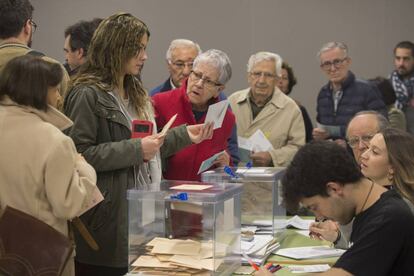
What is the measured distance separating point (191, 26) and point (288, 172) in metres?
4.78

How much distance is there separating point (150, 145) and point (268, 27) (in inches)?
166

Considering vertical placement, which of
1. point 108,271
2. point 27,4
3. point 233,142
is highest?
point 27,4

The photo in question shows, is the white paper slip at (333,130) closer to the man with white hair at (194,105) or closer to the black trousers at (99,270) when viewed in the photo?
the man with white hair at (194,105)

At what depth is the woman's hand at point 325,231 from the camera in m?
2.92

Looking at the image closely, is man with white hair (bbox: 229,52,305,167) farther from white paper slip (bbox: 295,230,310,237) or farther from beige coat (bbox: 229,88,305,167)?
white paper slip (bbox: 295,230,310,237)

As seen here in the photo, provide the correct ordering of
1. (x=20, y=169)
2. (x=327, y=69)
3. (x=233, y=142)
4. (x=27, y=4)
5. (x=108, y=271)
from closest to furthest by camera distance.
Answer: (x=20, y=169) → (x=108, y=271) → (x=27, y=4) → (x=233, y=142) → (x=327, y=69)

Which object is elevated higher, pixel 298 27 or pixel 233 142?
pixel 298 27

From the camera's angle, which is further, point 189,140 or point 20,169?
point 189,140

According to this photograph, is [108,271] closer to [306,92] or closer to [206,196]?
[206,196]

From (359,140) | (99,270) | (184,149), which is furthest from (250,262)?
(359,140)

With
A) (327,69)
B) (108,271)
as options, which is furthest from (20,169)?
(327,69)

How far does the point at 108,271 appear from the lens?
2670mm

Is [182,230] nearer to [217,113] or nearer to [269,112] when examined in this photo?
[217,113]

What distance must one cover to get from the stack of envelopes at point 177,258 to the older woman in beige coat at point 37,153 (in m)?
0.31
